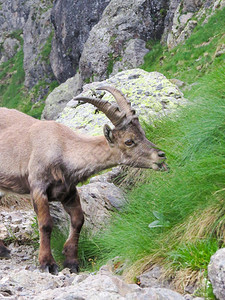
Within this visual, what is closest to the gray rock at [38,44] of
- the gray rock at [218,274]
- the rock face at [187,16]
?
the rock face at [187,16]

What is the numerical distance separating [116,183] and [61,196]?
5.10ft

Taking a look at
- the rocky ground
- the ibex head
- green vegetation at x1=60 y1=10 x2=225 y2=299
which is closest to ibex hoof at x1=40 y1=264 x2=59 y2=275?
green vegetation at x1=60 y1=10 x2=225 y2=299

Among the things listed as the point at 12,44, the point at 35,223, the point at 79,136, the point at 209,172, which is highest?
the point at 209,172

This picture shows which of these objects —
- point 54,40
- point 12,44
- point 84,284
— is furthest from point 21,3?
point 84,284

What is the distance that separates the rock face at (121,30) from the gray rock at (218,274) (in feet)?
121

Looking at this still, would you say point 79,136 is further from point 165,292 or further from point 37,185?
point 165,292

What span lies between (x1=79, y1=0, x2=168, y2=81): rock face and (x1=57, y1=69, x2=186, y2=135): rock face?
2794 centimetres

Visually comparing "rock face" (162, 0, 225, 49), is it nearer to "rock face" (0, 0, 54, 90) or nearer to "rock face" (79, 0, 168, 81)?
"rock face" (79, 0, 168, 81)

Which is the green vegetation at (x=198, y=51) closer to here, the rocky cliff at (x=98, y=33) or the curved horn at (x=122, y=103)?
the rocky cliff at (x=98, y=33)

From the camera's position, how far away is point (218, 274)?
3.90 meters

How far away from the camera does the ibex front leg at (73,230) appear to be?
7.37 m

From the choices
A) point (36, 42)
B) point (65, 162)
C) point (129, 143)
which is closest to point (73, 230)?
point (65, 162)

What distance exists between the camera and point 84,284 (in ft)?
14.2

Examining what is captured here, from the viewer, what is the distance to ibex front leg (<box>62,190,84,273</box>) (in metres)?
7.37
